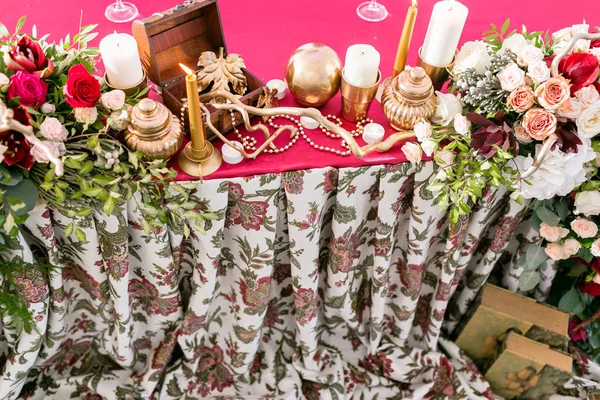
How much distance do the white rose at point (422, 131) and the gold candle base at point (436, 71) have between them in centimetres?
14

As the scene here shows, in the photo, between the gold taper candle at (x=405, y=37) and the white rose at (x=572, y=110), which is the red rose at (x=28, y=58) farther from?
the white rose at (x=572, y=110)

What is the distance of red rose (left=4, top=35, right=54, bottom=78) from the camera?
90 cm

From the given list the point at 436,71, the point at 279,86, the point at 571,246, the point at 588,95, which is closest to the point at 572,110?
the point at 588,95

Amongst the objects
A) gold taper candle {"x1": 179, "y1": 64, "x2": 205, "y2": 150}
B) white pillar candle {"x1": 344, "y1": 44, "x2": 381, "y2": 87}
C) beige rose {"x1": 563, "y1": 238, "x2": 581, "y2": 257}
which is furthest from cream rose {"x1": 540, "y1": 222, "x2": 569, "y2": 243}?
gold taper candle {"x1": 179, "y1": 64, "x2": 205, "y2": 150}

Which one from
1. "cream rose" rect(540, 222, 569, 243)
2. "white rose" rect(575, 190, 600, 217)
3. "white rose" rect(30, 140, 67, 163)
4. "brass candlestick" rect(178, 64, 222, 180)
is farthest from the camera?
"cream rose" rect(540, 222, 569, 243)

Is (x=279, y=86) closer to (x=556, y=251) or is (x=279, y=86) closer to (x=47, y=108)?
(x=47, y=108)

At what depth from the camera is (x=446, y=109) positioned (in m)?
1.08

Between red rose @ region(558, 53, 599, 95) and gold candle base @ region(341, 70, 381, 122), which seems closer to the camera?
red rose @ region(558, 53, 599, 95)

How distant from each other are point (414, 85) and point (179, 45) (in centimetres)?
46

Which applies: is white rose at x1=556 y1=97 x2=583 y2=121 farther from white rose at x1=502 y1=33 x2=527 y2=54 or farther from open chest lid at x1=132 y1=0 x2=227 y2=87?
open chest lid at x1=132 y1=0 x2=227 y2=87

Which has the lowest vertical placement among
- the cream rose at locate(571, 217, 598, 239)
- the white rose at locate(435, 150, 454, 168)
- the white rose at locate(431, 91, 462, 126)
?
the cream rose at locate(571, 217, 598, 239)

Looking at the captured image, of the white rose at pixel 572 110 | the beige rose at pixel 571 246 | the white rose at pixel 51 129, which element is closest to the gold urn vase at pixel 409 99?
the white rose at pixel 572 110

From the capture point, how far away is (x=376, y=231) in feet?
4.03

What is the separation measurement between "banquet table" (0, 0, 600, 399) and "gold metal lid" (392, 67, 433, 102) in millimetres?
109
